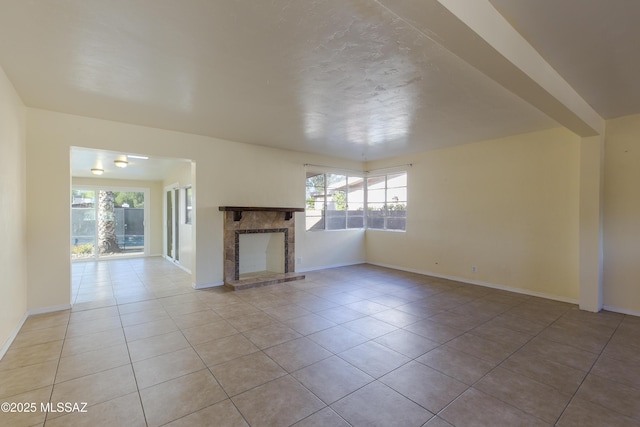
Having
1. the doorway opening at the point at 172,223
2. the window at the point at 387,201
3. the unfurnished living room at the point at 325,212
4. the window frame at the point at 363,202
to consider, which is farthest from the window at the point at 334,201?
the doorway opening at the point at 172,223

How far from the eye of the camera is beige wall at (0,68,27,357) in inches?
107

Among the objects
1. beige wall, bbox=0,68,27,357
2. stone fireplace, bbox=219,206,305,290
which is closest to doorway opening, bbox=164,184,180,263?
stone fireplace, bbox=219,206,305,290

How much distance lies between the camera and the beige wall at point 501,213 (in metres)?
4.35

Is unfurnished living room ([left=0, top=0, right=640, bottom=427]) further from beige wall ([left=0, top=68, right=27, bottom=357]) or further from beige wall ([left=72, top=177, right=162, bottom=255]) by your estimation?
beige wall ([left=72, top=177, right=162, bottom=255])

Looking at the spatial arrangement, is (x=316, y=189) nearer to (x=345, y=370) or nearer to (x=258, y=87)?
(x=258, y=87)

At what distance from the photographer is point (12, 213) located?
3.06 metres

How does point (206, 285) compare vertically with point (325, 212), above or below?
below

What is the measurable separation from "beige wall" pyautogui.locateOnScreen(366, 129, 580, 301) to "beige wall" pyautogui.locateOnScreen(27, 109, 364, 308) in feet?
5.90

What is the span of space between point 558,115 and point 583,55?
88 cm

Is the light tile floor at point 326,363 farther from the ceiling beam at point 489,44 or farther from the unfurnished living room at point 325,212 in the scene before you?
the ceiling beam at point 489,44

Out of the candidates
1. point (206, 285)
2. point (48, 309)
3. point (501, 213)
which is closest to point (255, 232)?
point (206, 285)

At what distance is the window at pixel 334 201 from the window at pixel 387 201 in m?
0.25

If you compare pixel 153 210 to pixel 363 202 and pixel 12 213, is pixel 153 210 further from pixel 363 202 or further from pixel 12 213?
pixel 363 202

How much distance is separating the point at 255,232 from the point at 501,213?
170 inches
